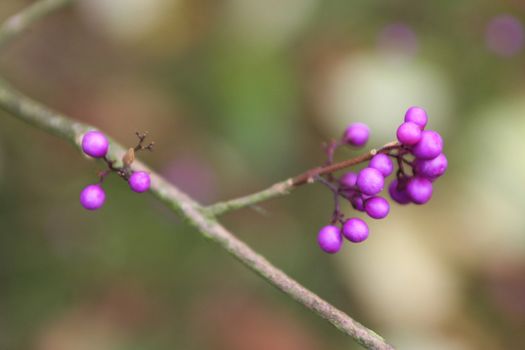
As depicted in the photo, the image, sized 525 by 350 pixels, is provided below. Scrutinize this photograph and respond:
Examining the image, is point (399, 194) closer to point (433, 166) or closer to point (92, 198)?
point (433, 166)

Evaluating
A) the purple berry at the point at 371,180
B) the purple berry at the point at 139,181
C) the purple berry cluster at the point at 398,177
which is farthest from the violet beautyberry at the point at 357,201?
the purple berry at the point at 139,181

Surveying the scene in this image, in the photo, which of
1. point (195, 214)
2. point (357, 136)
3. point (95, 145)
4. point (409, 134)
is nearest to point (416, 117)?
point (409, 134)

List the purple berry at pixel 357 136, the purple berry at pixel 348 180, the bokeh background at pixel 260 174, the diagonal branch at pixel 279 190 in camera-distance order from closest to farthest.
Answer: the diagonal branch at pixel 279 190 → the purple berry at pixel 348 180 → the purple berry at pixel 357 136 → the bokeh background at pixel 260 174

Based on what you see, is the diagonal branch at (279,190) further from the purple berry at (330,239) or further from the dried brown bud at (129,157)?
the dried brown bud at (129,157)

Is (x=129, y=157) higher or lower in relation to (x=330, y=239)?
lower

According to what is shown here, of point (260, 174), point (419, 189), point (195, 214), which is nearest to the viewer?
point (419, 189)

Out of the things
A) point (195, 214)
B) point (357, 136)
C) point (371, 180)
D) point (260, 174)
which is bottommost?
point (195, 214)
